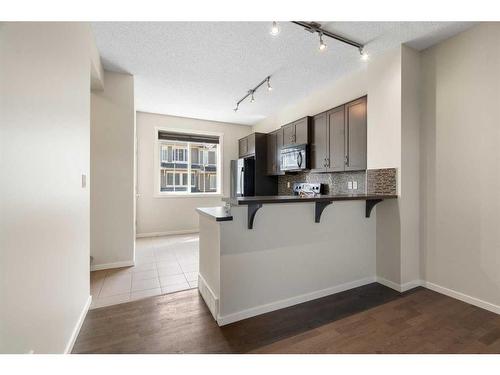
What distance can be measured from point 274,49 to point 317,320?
280 cm

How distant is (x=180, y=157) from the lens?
5500mm

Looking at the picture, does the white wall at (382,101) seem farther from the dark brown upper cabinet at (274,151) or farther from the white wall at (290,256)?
the dark brown upper cabinet at (274,151)

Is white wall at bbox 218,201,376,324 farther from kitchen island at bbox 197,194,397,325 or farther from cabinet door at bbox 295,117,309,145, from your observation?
cabinet door at bbox 295,117,309,145

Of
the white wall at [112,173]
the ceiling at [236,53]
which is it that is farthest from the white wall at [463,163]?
the white wall at [112,173]

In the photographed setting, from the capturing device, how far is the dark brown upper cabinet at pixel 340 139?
9.49 ft

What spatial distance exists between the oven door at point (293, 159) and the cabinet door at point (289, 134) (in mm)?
147

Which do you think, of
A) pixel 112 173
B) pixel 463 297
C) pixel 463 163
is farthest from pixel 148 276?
pixel 463 163

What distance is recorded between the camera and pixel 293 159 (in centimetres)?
391

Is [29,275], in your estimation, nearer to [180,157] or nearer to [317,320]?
[317,320]

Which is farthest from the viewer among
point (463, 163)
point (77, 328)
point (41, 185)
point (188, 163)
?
point (188, 163)

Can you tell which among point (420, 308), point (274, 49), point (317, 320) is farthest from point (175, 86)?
point (420, 308)

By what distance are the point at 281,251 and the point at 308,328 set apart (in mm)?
628

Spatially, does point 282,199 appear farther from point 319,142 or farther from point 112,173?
point 112,173

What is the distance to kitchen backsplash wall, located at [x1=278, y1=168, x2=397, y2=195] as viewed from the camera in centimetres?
247
